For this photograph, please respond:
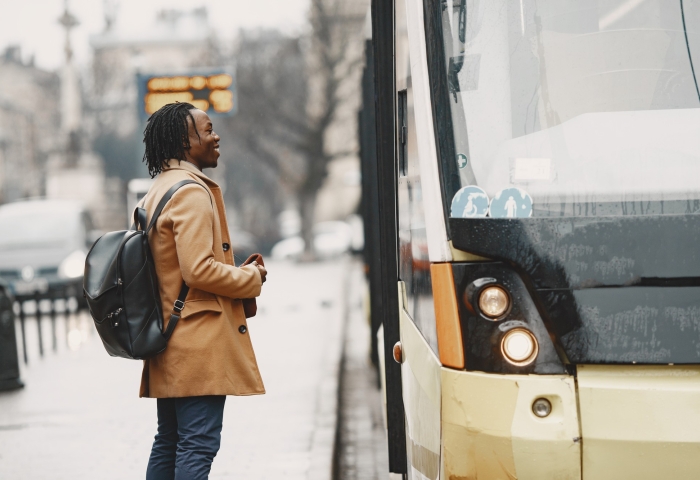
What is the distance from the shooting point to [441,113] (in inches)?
127

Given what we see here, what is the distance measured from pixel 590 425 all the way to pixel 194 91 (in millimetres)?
8159

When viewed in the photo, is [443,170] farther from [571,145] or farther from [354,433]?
[354,433]

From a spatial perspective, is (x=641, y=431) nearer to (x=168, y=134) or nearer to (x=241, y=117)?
Result: (x=168, y=134)

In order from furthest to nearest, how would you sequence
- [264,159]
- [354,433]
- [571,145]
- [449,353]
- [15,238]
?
[264,159]
[15,238]
[354,433]
[571,145]
[449,353]

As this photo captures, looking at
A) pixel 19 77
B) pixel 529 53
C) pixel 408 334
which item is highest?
pixel 19 77

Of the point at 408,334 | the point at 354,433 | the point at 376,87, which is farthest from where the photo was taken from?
the point at 354,433

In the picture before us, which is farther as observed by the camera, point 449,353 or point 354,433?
point 354,433

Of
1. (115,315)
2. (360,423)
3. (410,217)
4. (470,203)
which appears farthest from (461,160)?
(360,423)

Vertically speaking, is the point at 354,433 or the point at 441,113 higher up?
the point at 441,113

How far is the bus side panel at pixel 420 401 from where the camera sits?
3.12 meters

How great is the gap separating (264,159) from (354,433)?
127 feet

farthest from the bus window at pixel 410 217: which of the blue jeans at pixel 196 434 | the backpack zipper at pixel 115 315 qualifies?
the backpack zipper at pixel 115 315

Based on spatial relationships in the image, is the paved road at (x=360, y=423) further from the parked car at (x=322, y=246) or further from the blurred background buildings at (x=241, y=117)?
the parked car at (x=322, y=246)

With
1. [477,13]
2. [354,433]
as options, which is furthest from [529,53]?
[354,433]
